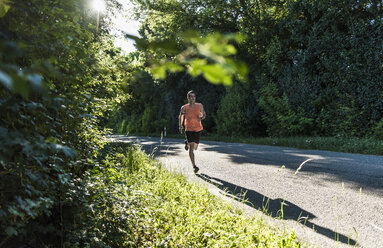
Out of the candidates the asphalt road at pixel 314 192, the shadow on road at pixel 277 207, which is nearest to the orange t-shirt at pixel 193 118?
the asphalt road at pixel 314 192

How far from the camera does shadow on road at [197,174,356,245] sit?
2.89 metres

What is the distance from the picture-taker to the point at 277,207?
12.5 feet

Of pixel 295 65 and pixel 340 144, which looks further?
pixel 295 65

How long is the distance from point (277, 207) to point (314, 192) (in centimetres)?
94

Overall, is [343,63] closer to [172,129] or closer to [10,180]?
[10,180]

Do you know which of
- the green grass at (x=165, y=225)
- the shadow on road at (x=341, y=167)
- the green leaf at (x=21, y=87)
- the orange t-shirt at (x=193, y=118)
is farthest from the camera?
the orange t-shirt at (x=193, y=118)

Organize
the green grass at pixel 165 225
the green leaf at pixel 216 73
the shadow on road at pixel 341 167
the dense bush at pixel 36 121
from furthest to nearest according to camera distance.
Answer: the shadow on road at pixel 341 167 → the green grass at pixel 165 225 → the dense bush at pixel 36 121 → the green leaf at pixel 216 73

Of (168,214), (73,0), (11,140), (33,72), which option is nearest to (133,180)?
(168,214)

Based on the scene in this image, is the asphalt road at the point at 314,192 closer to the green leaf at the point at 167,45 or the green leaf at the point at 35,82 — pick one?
the green leaf at the point at 167,45

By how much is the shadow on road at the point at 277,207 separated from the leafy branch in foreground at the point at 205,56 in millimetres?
2339

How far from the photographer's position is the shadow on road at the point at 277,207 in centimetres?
289

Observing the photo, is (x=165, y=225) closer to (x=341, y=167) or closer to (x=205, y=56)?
(x=205, y=56)

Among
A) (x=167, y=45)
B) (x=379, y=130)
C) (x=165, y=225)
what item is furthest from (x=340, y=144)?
(x=167, y=45)

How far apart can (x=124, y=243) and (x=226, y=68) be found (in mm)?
2143
